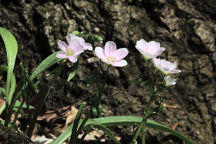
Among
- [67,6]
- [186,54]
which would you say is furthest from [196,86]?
[67,6]

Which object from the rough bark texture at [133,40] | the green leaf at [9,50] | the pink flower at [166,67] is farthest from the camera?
the rough bark texture at [133,40]

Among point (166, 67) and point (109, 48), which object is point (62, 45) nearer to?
point (109, 48)

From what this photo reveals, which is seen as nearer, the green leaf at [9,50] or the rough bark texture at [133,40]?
the green leaf at [9,50]

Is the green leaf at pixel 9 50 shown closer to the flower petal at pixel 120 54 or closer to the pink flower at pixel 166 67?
the flower petal at pixel 120 54

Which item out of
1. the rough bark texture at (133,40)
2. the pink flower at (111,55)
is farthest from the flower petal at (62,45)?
the rough bark texture at (133,40)

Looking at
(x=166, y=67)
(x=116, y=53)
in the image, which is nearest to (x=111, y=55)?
(x=116, y=53)

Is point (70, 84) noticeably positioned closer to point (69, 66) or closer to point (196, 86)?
point (69, 66)
